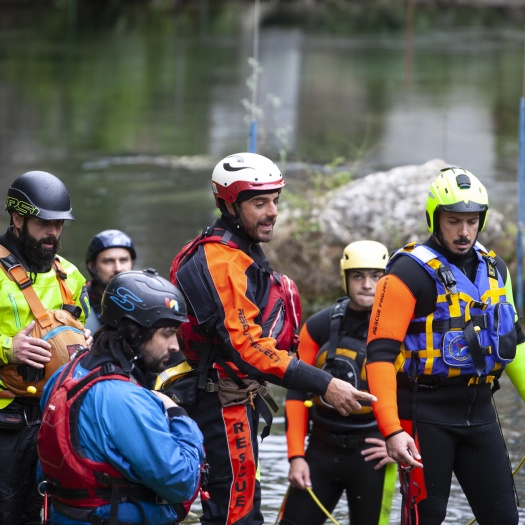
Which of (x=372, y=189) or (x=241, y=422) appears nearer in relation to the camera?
(x=241, y=422)

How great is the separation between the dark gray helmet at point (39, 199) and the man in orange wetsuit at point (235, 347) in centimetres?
60

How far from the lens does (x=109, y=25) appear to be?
29656 millimetres

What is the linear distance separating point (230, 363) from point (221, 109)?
44.7ft

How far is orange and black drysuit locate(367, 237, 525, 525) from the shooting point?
5207 millimetres

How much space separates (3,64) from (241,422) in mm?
18474

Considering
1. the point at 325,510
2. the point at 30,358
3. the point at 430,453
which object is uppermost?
the point at 30,358

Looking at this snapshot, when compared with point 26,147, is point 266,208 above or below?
above

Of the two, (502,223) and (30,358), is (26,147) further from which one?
(30,358)

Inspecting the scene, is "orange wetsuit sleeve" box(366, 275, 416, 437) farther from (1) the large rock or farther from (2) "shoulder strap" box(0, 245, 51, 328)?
(1) the large rock

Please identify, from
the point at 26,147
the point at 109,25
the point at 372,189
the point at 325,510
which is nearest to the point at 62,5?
the point at 109,25

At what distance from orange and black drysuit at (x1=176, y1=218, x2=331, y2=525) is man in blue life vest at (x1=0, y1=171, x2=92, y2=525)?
1.85 ft

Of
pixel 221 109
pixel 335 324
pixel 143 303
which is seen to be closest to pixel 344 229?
pixel 335 324

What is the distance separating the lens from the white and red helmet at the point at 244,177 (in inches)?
200

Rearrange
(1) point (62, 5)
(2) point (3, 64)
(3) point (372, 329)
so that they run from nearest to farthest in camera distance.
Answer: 1. (3) point (372, 329)
2. (2) point (3, 64)
3. (1) point (62, 5)
